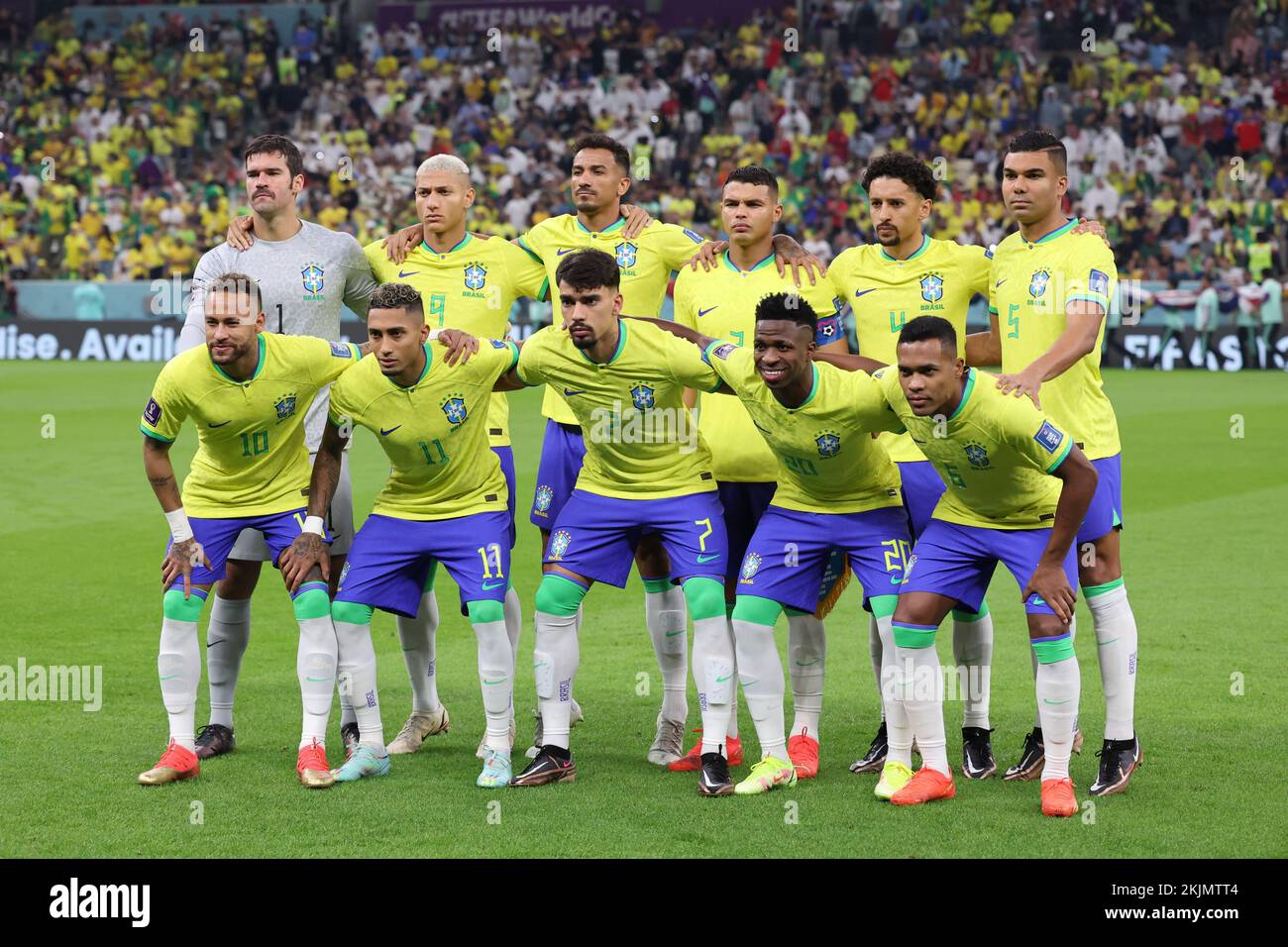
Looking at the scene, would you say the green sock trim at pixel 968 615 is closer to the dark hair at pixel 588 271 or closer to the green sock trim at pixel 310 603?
the dark hair at pixel 588 271

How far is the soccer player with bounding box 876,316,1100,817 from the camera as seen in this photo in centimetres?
575

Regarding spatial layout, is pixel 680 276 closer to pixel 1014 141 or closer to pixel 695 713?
pixel 1014 141

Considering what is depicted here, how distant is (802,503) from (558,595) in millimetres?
1080


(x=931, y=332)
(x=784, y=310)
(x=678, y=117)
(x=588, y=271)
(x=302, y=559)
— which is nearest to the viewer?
(x=931, y=332)

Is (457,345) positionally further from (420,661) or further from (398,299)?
(420,661)

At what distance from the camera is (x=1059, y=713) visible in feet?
19.6

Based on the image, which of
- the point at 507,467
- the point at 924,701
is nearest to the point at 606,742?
the point at 507,467

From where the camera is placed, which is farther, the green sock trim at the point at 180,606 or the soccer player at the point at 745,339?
the soccer player at the point at 745,339

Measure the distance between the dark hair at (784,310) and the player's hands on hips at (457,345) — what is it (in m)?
1.26

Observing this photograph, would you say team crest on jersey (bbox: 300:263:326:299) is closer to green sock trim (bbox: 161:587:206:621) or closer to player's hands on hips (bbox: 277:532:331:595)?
player's hands on hips (bbox: 277:532:331:595)

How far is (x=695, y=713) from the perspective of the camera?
763 cm

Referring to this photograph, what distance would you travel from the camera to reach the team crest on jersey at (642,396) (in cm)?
652

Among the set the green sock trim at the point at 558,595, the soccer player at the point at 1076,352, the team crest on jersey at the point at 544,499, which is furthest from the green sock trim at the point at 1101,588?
the team crest on jersey at the point at 544,499

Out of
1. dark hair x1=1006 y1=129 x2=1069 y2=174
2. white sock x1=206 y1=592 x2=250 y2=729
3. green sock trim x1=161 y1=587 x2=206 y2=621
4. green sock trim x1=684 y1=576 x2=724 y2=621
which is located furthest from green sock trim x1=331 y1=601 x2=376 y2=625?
dark hair x1=1006 y1=129 x2=1069 y2=174
